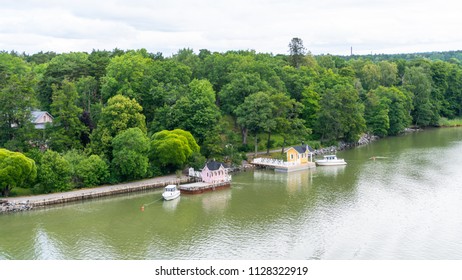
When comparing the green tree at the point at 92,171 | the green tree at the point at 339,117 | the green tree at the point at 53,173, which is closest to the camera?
the green tree at the point at 53,173

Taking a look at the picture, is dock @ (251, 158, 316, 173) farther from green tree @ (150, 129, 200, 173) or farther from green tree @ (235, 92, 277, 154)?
green tree @ (150, 129, 200, 173)

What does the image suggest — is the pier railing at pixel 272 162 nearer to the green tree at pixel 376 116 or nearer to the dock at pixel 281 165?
the dock at pixel 281 165

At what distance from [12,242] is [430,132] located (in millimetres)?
69168

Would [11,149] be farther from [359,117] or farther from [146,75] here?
[359,117]

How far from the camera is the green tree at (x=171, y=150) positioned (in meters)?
48.5

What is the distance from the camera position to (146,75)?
62.0 m

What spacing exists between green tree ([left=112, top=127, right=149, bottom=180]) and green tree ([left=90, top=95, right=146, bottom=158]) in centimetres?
150

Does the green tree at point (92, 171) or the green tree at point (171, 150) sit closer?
the green tree at point (92, 171)

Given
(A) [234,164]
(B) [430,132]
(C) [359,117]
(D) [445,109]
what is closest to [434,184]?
(A) [234,164]

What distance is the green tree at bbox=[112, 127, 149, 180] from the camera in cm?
4544

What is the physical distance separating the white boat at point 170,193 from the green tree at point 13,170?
1050 centimetres

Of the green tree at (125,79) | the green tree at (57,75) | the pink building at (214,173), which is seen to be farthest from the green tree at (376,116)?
the green tree at (57,75)

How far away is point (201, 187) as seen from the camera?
1772 inches

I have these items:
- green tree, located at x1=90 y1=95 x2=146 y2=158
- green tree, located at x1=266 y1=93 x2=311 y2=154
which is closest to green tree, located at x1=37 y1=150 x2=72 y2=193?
green tree, located at x1=90 y1=95 x2=146 y2=158
